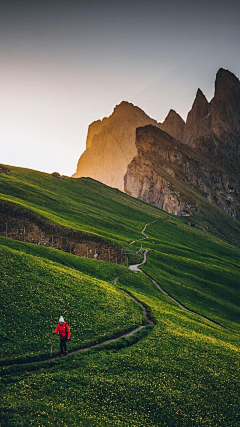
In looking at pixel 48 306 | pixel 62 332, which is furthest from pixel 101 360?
pixel 48 306

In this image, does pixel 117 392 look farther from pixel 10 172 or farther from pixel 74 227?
pixel 10 172

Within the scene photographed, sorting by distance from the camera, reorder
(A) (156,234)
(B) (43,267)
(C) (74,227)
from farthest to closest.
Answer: (A) (156,234)
(C) (74,227)
(B) (43,267)

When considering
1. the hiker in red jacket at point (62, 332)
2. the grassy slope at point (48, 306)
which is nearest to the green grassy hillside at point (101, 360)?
the grassy slope at point (48, 306)

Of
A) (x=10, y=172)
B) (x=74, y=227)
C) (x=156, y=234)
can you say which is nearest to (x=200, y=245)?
(x=156, y=234)

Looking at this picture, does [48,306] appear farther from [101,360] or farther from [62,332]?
[101,360]

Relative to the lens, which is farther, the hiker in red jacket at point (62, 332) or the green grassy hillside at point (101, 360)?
the hiker in red jacket at point (62, 332)

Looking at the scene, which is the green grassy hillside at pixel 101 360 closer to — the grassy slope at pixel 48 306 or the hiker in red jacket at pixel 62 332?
the grassy slope at pixel 48 306

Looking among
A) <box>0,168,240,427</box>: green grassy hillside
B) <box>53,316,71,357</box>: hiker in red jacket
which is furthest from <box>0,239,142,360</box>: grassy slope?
<box>53,316,71,357</box>: hiker in red jacket

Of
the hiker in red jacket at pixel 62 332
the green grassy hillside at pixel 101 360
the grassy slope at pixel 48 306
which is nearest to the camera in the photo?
the green grassy hillside at pixel 101 360

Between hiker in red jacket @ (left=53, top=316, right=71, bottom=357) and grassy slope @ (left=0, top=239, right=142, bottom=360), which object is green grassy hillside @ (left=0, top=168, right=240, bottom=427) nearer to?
grassy slope @ (left=0, top=239, right=142, bottom=360)

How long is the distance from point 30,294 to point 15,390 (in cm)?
1547

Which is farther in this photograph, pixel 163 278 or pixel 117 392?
pixel 163 278

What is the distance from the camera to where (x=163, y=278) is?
75875mm

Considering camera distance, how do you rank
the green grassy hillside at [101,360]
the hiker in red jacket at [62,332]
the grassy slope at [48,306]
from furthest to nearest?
the grassy slope at [48,306] → the hiker in red jacket at [62,332] → the green grassy hillside at [101,360]
